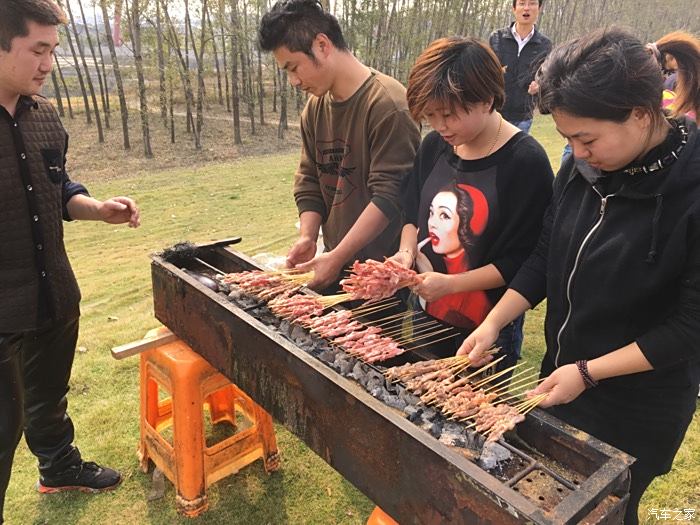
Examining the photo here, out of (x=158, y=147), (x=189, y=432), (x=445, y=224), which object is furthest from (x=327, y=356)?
(x=158, y=147)

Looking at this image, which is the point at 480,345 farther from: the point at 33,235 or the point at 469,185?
the point at 33,235

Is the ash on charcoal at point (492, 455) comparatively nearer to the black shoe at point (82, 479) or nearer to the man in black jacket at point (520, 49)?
the black shoe at point (82, 479)

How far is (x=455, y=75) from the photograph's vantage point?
2.22 metres

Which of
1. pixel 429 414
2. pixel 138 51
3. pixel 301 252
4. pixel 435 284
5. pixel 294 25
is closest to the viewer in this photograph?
pixel 429 414

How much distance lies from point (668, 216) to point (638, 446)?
3.18 feet

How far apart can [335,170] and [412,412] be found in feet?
6.32

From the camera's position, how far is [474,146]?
2.52 meters

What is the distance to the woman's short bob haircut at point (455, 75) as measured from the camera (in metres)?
2.22

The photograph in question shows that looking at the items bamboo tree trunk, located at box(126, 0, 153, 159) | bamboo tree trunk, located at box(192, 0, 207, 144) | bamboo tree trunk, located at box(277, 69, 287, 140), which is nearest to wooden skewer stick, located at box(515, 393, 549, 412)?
bamboo tree trunk, located at box(126, 0, 153, 159)

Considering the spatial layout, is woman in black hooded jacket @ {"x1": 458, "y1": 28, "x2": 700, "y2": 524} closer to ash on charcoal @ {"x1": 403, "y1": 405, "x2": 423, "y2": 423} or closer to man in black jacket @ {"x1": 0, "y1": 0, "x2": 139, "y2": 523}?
ash on charcoal @ {"x1": 403, "y1": 405, "x2": 423, "y2": 423}

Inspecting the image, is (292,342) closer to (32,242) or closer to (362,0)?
(32,242)

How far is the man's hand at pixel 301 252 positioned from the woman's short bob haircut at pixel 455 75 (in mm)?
1446

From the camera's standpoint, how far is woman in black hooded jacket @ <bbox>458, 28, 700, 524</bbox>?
168cm

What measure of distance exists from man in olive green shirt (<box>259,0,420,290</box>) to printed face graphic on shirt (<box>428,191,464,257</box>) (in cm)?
39
